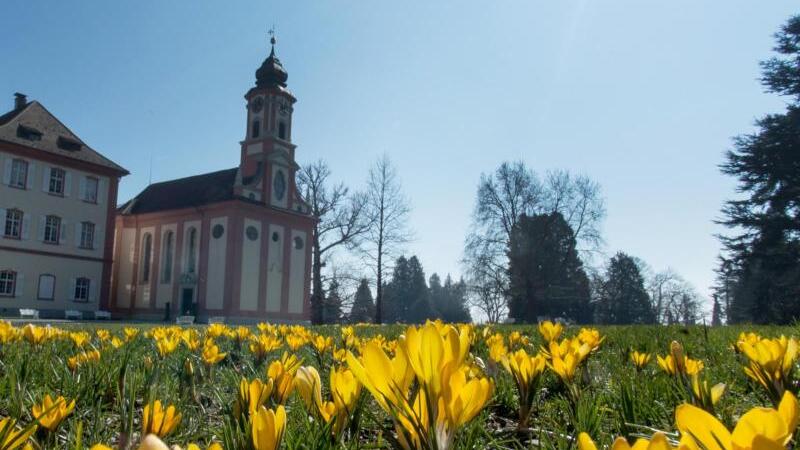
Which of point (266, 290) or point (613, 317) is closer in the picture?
point (266, 290)

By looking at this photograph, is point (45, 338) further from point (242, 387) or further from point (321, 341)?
point (242, 387)

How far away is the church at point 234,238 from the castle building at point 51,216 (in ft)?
13.1

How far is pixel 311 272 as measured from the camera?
38656 millimetres

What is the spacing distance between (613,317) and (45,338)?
59.4 m

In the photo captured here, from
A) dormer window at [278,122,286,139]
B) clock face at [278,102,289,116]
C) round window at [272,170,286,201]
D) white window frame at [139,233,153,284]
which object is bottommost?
Result: white window frame at [139,233,153,284]

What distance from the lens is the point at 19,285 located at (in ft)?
96.6

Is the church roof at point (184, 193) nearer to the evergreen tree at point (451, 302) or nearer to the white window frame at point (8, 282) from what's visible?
the white window frame at point (8, 282)

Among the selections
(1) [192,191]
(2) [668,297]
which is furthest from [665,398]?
(2) [668,297]

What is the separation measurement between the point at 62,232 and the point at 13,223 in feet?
8.32

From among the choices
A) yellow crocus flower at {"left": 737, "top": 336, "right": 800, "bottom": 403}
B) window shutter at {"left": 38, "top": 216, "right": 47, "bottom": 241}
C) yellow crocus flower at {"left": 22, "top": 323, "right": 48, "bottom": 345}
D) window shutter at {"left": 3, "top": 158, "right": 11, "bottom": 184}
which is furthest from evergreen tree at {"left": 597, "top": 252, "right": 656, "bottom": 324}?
yellow crocus flower at {"left": 737, "top": 336, "right": 800, "bottom": 403}

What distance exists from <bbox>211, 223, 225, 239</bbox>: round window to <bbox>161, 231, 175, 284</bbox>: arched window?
13.8 ft

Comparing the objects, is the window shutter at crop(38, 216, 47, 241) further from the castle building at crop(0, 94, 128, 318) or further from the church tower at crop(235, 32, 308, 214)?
the church tower at crop(235, 32, 308, 214)

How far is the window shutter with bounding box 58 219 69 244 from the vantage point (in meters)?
31.9

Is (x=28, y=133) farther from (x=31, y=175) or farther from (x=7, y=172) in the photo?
(x=7, y=172)
